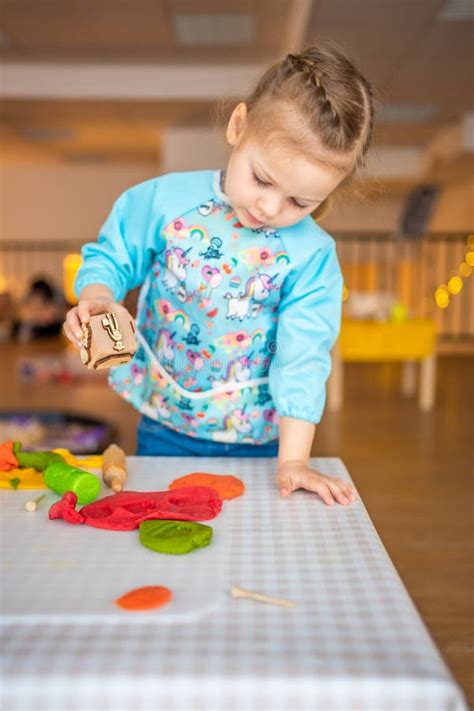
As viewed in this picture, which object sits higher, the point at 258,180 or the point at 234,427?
the point at 258,180

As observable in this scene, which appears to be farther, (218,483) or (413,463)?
(413,463)

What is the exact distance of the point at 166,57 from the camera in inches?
195

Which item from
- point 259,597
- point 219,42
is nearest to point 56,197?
point 219,42

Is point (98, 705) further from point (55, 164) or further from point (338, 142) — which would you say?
point (55, 164)

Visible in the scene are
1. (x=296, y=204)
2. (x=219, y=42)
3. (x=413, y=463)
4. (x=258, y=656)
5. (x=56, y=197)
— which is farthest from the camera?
(x=56, y=197)

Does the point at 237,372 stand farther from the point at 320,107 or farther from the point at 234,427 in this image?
the point at 320,107

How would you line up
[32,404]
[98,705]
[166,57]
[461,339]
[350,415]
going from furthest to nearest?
[461,339], [166,57], [32,404], [350,415], [98,705]

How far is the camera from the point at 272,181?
0.78 m

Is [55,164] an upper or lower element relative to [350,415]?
upper

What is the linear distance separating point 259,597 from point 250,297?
50 cm

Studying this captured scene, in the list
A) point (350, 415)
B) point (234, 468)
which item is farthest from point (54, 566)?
point (350, 415)

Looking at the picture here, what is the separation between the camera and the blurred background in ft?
6.70

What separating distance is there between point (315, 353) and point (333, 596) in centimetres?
43

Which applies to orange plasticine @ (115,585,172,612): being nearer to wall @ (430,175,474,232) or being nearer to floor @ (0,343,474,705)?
floor @ (0,343,474,705)
